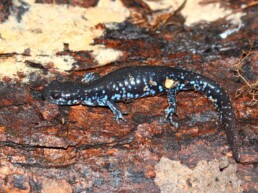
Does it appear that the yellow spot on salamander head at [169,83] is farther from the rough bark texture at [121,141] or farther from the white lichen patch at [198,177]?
the white lichen patch at [198,177]

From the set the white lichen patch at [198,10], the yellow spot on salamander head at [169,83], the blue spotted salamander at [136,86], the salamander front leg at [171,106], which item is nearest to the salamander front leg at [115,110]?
the blue spotted salamander at [136,86]

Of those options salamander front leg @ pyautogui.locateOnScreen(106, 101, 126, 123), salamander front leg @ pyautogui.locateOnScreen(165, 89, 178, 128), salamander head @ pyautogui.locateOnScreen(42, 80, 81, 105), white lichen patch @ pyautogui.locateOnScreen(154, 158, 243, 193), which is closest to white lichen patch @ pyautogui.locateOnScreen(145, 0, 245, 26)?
salamander front leg @ pyautogui.locateOnScreen(165, 89, 178, 128)

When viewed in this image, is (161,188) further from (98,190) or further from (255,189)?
(255,189)

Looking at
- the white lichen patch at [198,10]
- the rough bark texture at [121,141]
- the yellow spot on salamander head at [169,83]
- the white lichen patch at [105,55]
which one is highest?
the white lichen patch at [198,10]

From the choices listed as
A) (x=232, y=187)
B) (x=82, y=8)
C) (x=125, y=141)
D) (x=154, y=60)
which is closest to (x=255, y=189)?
(x=232, y=187)

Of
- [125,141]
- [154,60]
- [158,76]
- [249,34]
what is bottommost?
[125,141]

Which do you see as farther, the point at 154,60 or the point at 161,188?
the point at 154,60

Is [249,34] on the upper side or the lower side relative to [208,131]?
upper
